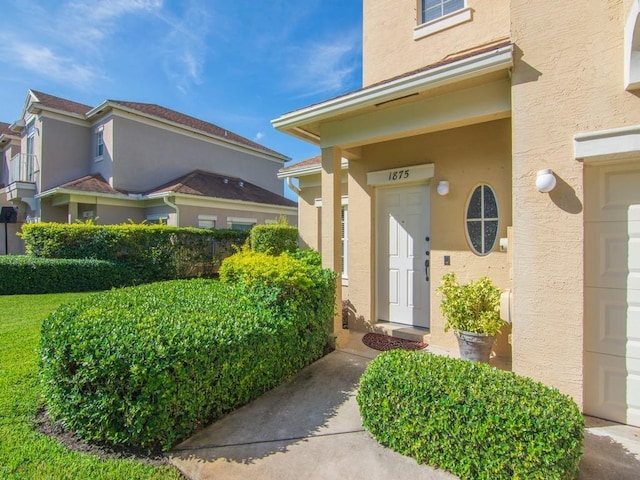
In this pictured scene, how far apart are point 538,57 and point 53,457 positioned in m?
6.37

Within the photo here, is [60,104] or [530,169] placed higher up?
[60,104]

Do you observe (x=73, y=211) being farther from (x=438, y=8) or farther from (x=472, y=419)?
(x=472, y=419)

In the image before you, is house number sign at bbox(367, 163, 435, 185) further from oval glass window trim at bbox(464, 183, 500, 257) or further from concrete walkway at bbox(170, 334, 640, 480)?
concrete walkway at bbox(170, 334, 640, 480)

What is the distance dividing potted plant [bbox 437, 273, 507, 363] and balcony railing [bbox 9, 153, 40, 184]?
19.7 metres

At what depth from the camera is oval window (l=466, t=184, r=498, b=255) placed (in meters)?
5.23

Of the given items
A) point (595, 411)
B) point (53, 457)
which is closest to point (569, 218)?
point (595, 411)

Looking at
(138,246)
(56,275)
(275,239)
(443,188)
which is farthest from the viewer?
(138,246)

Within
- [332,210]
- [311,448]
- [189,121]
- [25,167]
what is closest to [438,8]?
[332,210]

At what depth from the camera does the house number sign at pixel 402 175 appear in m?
5.78

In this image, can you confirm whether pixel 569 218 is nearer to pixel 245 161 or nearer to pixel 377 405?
pixel 377 405

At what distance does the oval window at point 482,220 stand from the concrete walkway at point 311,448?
268 cm

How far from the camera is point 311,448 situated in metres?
3.02

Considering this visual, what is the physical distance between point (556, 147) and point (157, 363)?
4.64 metres

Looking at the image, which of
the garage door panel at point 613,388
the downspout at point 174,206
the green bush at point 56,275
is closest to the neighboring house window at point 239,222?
the downspout at point 174,206
